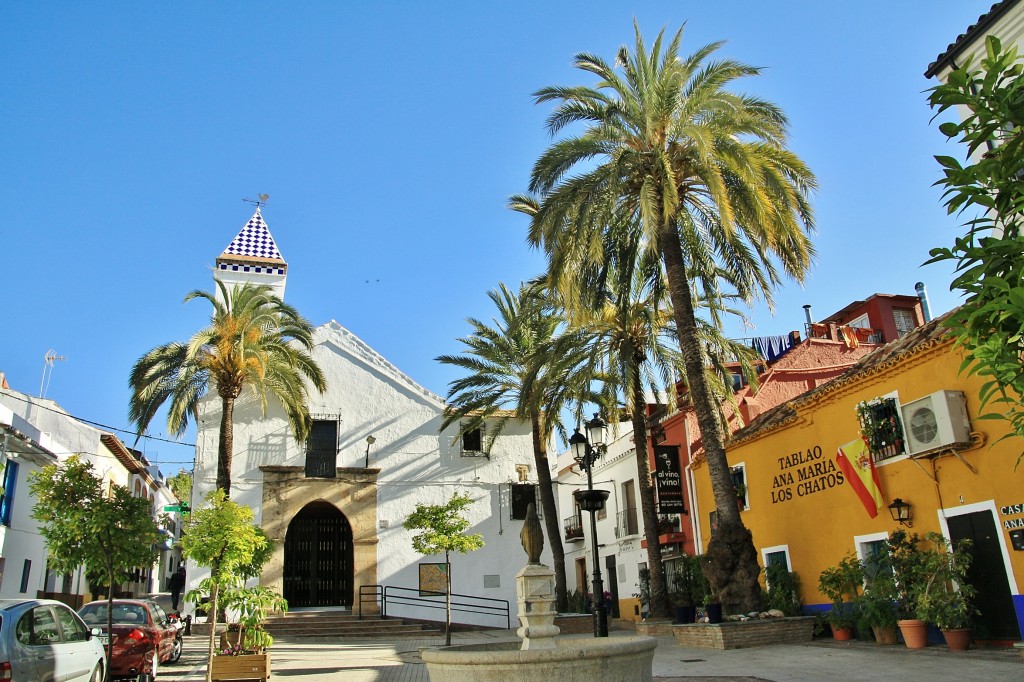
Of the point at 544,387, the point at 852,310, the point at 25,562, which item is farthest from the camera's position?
the point at 852,310

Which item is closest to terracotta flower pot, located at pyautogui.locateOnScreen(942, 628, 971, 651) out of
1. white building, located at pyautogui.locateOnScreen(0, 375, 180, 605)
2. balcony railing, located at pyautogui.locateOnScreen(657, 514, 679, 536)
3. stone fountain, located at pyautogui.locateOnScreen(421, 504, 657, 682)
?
stone fountain, located at pyautogui.locateOnScreen(421, 504, 657, 682)

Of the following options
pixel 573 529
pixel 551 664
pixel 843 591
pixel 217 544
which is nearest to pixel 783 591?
pixel 843 591

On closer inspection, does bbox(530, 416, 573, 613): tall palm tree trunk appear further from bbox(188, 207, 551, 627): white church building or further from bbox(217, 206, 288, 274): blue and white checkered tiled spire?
bbox(217, 206, 288, 274): blue and white checkered tiled spire

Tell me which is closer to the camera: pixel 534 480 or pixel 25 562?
pixel 25 562

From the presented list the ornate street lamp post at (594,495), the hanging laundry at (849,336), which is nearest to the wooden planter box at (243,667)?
the ornate street lamp post at (594,495)

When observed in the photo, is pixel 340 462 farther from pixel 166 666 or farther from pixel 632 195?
pixel 632 195

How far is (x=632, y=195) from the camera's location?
1708 centimetres

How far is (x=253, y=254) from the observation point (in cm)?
2922

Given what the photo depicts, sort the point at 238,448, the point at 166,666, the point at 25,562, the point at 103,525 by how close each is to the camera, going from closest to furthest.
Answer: the point at 103,525 → the point at 166,666 → the point at 25,562 → the point at 238,448

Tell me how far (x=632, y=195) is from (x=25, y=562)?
20.8 meters

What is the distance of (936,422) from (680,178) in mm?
7109

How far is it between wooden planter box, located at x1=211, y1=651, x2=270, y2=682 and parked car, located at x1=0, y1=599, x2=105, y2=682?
1.98 metres

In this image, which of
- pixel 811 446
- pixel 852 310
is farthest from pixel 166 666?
pixel 852 310

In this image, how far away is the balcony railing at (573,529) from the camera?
33453 mm
